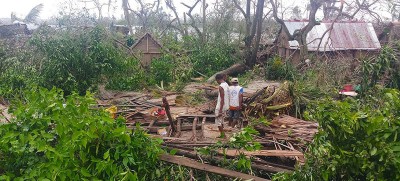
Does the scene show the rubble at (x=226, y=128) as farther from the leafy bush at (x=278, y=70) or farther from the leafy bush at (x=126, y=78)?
the leafy bush at (x=278, y=70)

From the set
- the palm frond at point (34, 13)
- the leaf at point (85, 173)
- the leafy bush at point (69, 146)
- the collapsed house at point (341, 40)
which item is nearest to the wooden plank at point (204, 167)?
the leafy bush at point (69, 146)

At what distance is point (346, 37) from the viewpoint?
17375 mm

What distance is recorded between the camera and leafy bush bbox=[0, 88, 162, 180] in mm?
3875

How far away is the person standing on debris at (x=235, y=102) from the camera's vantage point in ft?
24.4

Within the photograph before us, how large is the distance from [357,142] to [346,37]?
587 inches

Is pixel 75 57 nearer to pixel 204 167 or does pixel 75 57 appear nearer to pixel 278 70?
pixel 204 167

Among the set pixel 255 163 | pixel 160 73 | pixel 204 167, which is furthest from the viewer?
pixel 160 73

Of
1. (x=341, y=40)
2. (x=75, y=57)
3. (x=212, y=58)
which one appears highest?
(x=341, y=40)

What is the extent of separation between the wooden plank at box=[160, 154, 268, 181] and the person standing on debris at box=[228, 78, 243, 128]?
299 centimetres

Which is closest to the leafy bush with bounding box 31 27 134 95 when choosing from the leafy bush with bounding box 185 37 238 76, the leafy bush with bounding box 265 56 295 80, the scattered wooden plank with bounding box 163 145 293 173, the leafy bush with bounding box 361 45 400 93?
the leafy bush with bounding box 185 37 238 76

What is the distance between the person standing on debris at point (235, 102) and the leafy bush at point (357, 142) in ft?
10.9

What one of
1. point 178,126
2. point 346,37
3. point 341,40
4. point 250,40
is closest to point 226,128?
point 178,126

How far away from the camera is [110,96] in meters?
11.3

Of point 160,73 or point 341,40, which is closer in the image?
point 160,73
